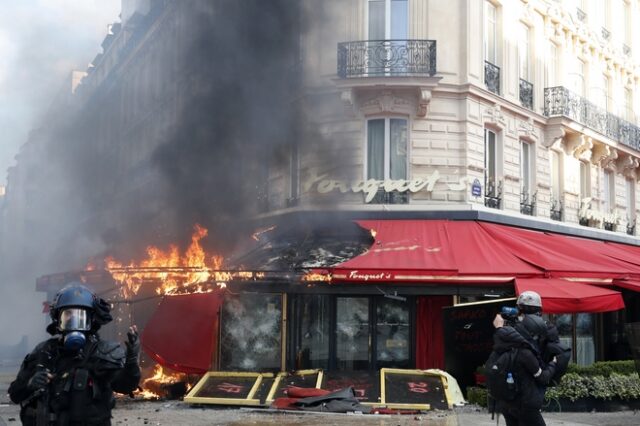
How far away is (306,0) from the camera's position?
1455 cm

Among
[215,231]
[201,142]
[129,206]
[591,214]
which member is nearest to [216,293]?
[215,231]

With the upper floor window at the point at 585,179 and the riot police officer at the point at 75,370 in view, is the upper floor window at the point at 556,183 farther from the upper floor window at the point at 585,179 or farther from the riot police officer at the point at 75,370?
the riot police officer at the point at 75,370

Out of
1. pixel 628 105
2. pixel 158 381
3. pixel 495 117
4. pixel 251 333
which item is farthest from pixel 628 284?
pixel 628 105

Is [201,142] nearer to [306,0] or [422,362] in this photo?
[306,0]

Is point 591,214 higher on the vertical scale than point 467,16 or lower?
lower

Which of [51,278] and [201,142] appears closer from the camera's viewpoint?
[201,142]

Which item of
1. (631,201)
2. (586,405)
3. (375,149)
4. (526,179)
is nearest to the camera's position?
(586,405)

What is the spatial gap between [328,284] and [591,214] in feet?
27.7

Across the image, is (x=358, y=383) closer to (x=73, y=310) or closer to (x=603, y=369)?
(x=603, y=369)

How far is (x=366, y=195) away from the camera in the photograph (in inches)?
563

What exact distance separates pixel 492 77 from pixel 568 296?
5.56 meters

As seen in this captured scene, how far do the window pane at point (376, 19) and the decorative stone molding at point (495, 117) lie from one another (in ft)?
8.26

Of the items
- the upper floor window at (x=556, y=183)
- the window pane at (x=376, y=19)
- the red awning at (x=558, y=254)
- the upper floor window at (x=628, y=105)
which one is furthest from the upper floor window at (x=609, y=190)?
the window pane at (x=376, y=19)

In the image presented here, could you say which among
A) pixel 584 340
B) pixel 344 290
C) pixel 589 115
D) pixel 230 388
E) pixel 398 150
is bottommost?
pixel 230 388
